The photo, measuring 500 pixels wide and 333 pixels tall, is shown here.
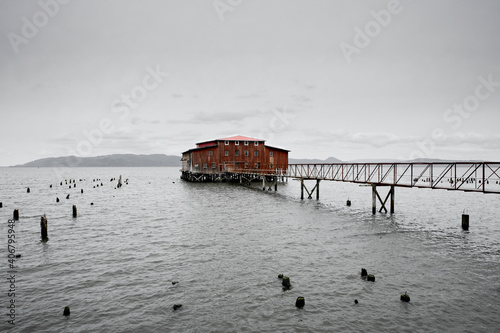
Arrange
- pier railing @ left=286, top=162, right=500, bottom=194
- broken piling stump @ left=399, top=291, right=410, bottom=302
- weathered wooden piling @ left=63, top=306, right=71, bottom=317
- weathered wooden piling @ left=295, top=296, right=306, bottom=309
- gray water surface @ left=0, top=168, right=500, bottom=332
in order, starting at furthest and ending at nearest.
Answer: pier railing @ left=286, top=162, right=500, bottom=194 < broken piling stump @ left=399, top=291, right=410, bottom=302 < weathered wooden piling @ left=295, top=296, right=306, bottom=309 < weathered wooden piling @ left=63, top=306, right=71, bottom=317 < gray water surface @ left=0, top=168, right=500, bottom=332

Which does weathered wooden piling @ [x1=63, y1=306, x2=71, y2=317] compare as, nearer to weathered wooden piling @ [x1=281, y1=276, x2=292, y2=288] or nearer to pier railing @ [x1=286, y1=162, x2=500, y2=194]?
weathered wooden piling @ [x1=281, y1=276, x2=292, y2=288]

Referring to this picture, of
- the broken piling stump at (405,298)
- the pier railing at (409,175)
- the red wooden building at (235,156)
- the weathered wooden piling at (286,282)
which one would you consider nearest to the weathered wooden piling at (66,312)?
the weathered wooden piling at (286,282)

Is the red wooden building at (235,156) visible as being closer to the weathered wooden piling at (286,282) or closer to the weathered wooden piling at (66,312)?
the weathered wooden piling at (286,282)

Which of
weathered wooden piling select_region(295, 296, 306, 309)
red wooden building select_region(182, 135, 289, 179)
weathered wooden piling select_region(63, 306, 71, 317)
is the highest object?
red wooden building select_region(182, 135, 289, 179)

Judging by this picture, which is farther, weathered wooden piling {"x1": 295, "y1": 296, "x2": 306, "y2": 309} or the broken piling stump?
the broken piling stump

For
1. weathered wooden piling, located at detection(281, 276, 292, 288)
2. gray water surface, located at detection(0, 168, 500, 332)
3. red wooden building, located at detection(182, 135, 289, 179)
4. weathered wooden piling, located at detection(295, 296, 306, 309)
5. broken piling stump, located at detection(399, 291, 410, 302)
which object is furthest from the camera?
red wooden building, located at detection(182, 135, 289, 179)

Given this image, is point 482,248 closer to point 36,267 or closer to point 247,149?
point 36,267

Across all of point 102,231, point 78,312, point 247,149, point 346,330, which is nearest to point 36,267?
point 78,312

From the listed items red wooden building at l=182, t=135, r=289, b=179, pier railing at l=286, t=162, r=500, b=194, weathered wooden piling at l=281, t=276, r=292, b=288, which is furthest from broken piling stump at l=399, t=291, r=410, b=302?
red wooden building at l=182, t=135, r=289, b=179

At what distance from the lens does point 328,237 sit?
20.2m

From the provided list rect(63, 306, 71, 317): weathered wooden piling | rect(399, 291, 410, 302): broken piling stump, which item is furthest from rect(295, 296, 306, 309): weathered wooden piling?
rect(63, 306, 71, 317): weathered wooden piling

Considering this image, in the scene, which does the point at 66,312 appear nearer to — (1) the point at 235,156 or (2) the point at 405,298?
(2) the point at 405,298

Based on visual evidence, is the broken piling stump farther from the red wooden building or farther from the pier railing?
the red wooden building

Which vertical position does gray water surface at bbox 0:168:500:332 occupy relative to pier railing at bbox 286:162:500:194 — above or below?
below
